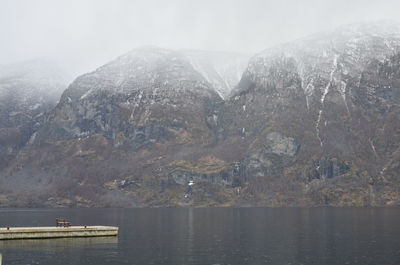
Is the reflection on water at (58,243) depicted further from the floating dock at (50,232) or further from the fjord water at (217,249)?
the floating dock at (50,232)

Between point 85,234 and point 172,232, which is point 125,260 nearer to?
point 85,234

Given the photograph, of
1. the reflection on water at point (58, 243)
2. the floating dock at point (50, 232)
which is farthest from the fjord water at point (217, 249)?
the floating dock at point (50, 232)

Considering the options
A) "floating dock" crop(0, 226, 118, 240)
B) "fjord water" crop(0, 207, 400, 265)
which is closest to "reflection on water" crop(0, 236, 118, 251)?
"fjord water" crop(0, 207, 400, 265)

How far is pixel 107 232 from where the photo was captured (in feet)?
481

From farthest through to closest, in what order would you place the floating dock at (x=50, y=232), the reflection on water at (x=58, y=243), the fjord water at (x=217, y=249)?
the floating dock at (x=50, y=232) → the reflection on water at (x=58, y=243) → the fjord water at (x=217, y=249)

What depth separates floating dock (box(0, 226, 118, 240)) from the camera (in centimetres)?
13731

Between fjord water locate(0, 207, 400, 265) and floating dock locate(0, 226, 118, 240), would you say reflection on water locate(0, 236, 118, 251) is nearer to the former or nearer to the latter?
fjord water locate(0, 207, 400, 265)

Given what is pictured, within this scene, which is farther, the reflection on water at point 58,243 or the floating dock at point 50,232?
the floating dock at point 50,232

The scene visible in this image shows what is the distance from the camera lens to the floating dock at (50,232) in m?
137

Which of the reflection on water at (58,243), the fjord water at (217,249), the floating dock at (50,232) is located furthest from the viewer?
the floating dock at (50,232)

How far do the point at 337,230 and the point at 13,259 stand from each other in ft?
329

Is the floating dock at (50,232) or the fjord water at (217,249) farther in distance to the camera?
the floating dock at (50,232)

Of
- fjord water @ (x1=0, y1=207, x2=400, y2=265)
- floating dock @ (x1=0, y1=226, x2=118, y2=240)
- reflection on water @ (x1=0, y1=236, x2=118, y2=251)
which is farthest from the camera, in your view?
floating dock @ (x1=0, y1=226, x2=118, y2=240)

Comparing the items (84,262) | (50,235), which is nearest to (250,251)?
(84,262)
